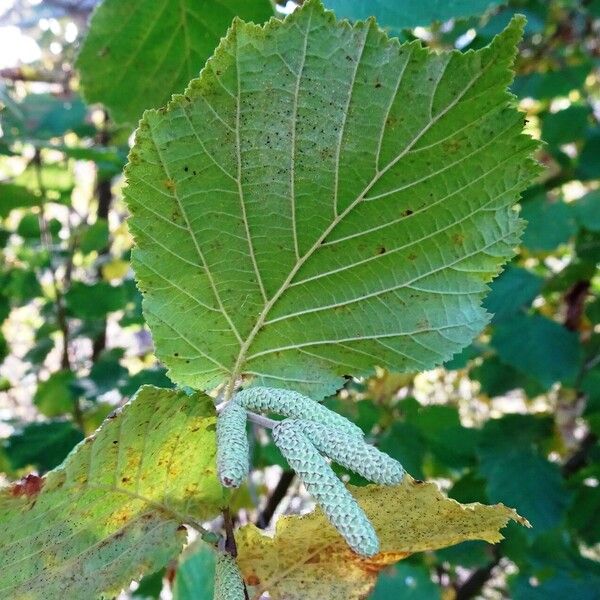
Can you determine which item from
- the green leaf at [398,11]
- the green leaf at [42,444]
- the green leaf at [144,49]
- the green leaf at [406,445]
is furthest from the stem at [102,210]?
the green leaf at [398,11]

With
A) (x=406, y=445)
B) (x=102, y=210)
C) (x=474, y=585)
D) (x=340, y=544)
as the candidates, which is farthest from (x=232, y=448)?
(x=102, y=210)

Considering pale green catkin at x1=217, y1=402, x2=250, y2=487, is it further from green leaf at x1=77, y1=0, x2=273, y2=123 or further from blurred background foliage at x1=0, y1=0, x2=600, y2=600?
blurred background foliage at x1=0, y1=0, x2=600, y2=600

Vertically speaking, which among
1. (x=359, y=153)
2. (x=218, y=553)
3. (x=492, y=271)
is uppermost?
(x=359, y=153)

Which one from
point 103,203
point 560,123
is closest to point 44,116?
point 103,203

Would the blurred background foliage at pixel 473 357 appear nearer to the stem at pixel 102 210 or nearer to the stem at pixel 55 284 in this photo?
the stem at pixel 55 284

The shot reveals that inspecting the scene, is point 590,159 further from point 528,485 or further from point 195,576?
point 195,576

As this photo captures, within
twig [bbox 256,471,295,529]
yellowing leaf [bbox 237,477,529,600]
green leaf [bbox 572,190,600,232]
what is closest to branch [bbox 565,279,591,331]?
green leaf [bbox 572,190,600,232]

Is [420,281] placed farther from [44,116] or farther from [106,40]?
[44,116]
